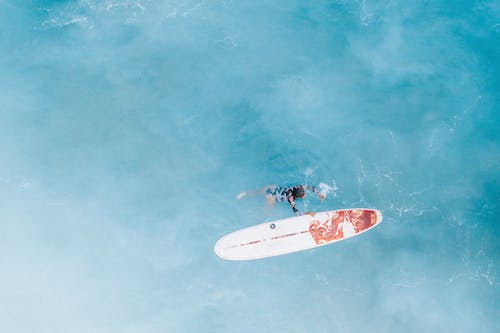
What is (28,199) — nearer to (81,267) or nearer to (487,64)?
(81,267)

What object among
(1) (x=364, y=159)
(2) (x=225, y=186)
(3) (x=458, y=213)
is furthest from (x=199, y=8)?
(3) (x=458, y=213)

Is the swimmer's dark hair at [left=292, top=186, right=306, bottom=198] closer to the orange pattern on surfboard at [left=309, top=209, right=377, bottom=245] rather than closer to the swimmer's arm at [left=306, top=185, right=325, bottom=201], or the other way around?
the swimmer's arm at [left=306, top=185, right=325, bottom=201]

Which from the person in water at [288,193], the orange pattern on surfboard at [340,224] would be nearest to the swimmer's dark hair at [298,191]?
the person in water at [288,193]

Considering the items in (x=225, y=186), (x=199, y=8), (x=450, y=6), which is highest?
(x=199, y=8)

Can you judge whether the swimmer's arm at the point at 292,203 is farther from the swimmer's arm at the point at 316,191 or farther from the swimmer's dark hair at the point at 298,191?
the swimmer's arm at the point at 316,191

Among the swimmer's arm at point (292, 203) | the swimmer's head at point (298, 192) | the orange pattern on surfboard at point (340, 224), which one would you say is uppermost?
the swimmer's head at point (298, 192)

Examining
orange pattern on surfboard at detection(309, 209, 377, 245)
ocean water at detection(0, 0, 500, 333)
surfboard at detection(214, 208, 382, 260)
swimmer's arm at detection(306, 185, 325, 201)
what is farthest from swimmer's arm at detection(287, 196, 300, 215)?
swimmer's arm at detection(306, 185, 325, 201)
